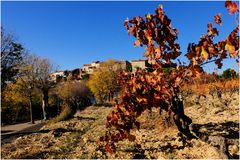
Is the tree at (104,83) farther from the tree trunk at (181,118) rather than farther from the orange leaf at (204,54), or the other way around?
the orange leaf at (204,54)

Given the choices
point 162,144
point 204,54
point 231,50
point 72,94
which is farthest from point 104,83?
point 231,50

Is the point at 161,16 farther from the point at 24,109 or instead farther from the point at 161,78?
the point at 24,109

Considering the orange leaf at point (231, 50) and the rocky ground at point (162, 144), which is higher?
the orange leaf at point (231, 50)

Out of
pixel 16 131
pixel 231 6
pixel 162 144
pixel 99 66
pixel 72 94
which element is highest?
pixel 99 66

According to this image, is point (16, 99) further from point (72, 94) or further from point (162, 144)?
point (162, 144)

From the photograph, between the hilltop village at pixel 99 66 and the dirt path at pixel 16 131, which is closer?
the hilltop village at pixel 99 66

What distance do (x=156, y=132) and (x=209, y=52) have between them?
9129 mm

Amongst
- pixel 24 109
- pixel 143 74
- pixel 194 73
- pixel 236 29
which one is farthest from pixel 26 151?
pixel 24 109

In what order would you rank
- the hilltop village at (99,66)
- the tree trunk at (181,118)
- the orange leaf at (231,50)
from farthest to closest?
the hilltop village at (99,66)
the tree trunk at (181,118)
the orange leaf at (231,50)

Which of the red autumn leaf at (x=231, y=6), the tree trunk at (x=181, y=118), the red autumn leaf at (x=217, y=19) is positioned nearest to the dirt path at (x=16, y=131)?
the tree trunk at (x=181, y=118)

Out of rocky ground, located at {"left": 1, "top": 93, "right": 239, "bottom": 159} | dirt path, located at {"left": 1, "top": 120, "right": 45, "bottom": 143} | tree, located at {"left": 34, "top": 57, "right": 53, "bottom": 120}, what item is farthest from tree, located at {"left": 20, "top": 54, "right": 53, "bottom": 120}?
rocky ground, located at {"left": 1, "top": 93, "right": 239, "bottom": 159}

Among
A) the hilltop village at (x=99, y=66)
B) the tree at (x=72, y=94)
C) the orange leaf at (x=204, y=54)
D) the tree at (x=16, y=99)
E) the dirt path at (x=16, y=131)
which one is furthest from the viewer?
the tree at (x=72, y=94)

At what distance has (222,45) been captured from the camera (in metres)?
3.73

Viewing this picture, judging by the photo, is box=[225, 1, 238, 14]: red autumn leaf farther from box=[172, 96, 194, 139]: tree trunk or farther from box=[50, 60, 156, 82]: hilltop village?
box=[172, 96, 194, 139]: tree trunk
